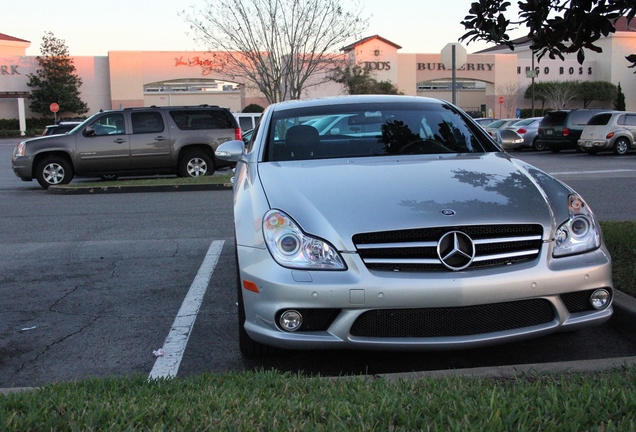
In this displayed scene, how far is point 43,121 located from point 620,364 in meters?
61.2

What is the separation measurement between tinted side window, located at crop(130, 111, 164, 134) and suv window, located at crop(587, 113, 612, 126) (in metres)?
16.0

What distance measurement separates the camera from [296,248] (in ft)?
12.6

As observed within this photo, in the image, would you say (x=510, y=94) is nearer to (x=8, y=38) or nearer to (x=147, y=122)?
(x=8, y=38)

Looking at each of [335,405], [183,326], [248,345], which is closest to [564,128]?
[183,326]

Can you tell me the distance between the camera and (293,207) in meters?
→ 4.05

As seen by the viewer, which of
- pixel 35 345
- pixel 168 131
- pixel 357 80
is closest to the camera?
pixel 35 345

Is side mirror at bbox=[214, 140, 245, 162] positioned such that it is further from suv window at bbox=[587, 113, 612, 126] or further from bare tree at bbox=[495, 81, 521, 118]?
bare tree at bbox=[495, 81, 521, 118]

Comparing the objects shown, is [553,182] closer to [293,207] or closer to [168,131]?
[293,207]

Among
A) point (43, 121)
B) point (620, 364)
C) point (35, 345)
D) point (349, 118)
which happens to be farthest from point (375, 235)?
point (43, 121)

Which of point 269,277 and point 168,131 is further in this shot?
point 168,131

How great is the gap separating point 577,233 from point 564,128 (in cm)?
2476

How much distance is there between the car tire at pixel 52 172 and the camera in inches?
657

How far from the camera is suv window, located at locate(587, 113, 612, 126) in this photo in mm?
25448

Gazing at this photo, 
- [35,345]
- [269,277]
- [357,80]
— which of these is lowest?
[35,345]
